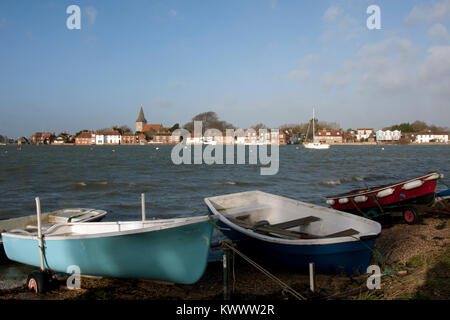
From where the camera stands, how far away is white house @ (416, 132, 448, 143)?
158500mm

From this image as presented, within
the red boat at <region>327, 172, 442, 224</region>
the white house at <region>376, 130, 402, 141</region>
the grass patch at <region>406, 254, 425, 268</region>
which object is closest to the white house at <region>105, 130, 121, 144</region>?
the white house at <region>376, 130, 402, 141</region>

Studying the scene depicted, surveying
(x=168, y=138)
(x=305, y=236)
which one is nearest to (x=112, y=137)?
(x=168, y=138)

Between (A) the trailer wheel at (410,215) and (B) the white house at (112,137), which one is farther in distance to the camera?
(B) the white house at (112,137)

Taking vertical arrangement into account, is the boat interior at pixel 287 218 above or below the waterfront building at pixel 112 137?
below

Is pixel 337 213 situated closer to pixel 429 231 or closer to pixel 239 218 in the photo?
pixel 239 218

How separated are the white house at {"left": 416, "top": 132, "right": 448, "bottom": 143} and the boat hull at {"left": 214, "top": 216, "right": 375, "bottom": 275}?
173857 millimetres

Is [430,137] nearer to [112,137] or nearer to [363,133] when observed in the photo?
[363,133]

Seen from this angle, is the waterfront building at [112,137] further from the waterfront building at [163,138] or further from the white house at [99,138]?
the waterfront building at [163,138]

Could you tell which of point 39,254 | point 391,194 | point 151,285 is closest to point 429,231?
point 391,194

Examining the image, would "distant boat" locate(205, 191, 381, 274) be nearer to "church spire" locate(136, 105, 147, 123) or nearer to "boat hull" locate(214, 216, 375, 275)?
"boat hull" locate(214, 216, 375, 275)

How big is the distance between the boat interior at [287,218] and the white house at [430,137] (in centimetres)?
17114

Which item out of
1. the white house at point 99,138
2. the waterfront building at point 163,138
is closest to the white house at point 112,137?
the white house at point 99,138

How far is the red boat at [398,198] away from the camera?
35.0 feet

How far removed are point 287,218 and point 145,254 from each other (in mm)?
4530
